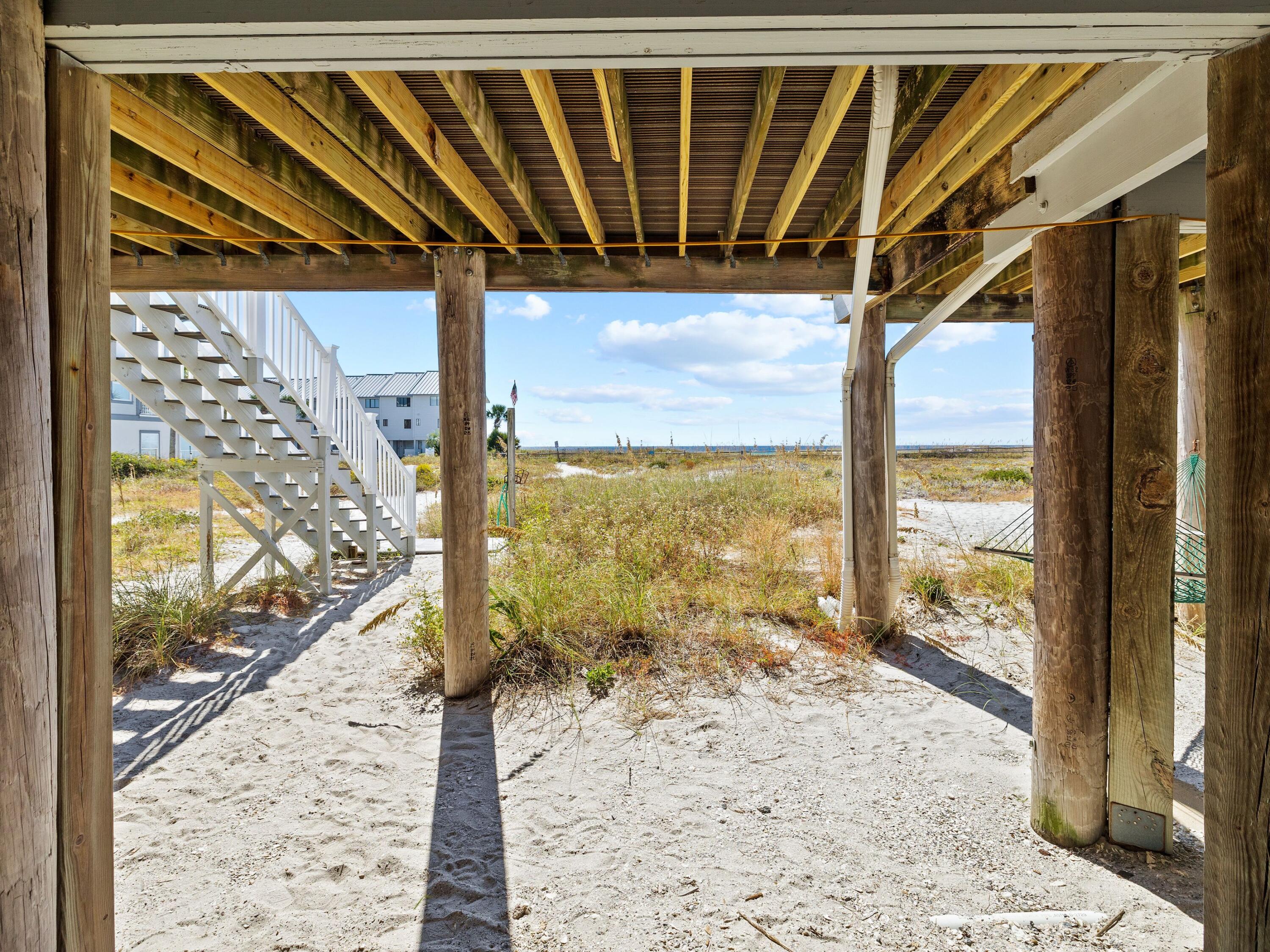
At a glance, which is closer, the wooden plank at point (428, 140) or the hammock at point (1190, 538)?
the wooden plank at point (428, 140)

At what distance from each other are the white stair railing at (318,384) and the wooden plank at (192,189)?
40.5 inches

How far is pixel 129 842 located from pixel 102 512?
2.04 metres

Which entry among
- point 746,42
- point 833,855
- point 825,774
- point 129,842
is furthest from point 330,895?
point 746,42

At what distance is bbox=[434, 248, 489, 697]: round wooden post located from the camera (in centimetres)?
371

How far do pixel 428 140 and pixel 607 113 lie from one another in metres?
0.85

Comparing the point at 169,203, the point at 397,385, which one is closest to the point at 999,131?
the point at 169,203

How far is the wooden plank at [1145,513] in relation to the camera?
2156 millimetres

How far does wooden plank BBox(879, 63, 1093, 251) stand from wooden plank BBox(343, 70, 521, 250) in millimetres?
2233

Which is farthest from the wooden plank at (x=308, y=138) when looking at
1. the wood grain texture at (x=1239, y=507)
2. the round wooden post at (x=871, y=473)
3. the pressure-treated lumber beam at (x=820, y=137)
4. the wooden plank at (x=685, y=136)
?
the round wooden post at (x=871, y=473)

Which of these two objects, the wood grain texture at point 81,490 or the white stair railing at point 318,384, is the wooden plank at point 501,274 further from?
the wood grain texture at point 81,490

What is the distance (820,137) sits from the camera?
8.21ft

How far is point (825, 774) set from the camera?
2.87 meters

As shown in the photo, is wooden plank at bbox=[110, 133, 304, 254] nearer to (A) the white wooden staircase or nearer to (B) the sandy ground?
(A) the white wooden staircase

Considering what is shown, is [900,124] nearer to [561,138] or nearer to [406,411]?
[561,138]
